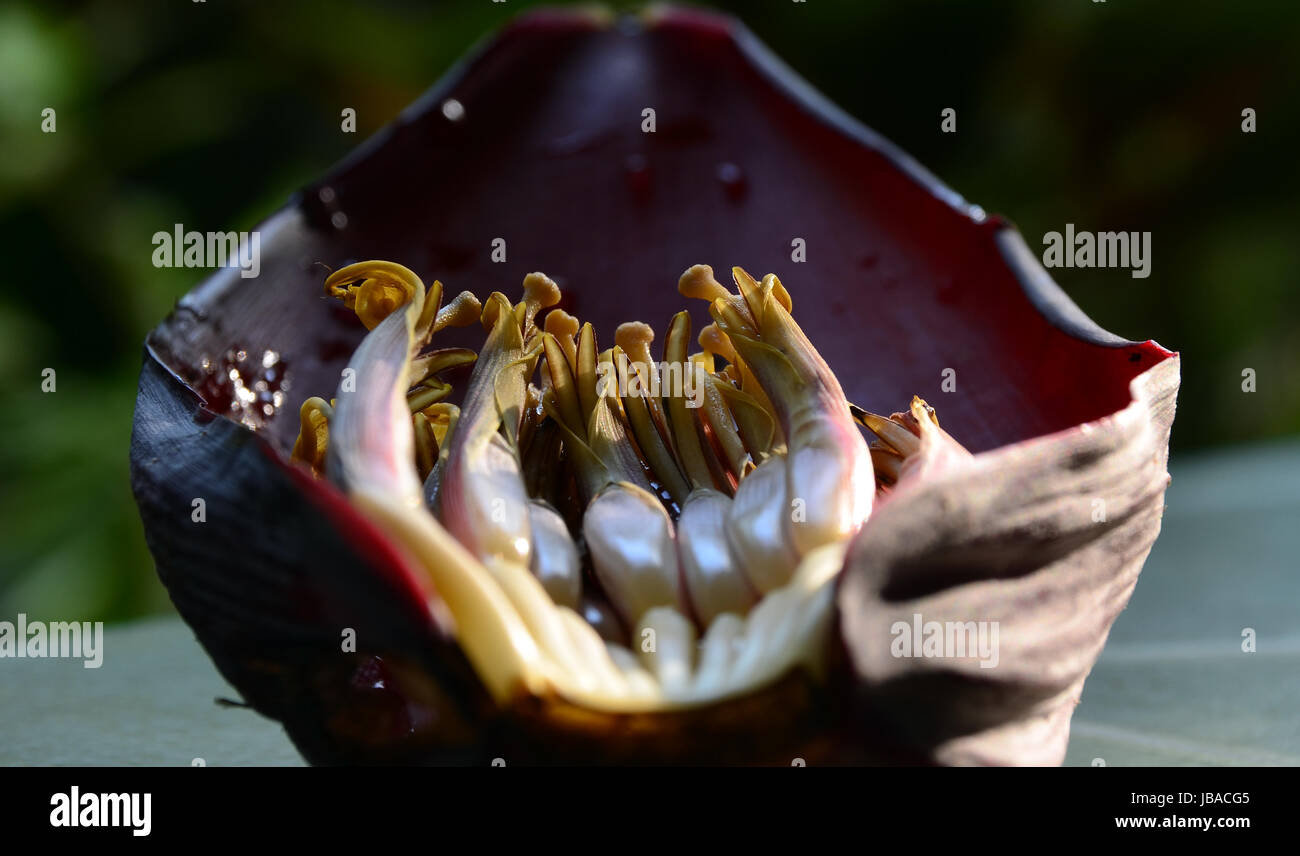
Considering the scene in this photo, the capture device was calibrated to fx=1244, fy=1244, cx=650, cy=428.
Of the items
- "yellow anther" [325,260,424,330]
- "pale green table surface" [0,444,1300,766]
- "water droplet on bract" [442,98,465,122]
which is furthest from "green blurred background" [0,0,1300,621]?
"yellow anther" [325,260,424,330]

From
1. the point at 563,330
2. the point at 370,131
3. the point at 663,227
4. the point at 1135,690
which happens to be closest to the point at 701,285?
the point at 563,330

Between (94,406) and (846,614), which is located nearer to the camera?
(846,614)

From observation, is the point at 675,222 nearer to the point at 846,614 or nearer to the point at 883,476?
the point at 883,476

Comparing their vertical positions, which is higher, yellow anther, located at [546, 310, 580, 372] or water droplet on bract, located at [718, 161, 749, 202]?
water droplet on bract, located at [718, 161, 749, 202]

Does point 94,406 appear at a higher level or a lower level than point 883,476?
higher

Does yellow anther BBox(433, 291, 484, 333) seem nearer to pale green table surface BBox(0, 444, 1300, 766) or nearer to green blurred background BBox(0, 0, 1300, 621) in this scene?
Answer: pale green table surface BBox(0, 444, 1300, 766)

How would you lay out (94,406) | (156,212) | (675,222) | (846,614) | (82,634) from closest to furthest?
(846,614), (675,222), (82,634), (94,406), (156,212)

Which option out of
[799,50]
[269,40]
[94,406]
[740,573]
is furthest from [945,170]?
[740,573]

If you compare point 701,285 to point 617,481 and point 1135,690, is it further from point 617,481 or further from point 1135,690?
point 1135,690
